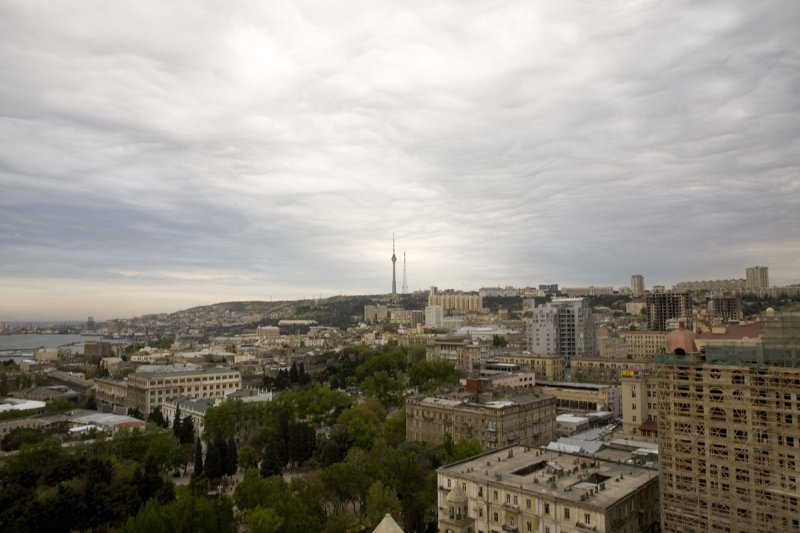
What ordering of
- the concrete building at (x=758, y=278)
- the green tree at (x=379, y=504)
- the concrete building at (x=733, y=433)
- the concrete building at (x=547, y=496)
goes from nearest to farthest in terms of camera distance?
the concrete building at (x=733, y=433), the concrete building at (x=547, y=496), the green tree at (x=379, y=504), the concrete building at (x=758, y=278)

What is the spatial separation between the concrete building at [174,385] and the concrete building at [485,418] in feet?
122

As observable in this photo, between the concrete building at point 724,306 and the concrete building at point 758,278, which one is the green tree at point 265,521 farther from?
the concrete building at point 758,278

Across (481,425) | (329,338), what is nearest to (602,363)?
(481,425)

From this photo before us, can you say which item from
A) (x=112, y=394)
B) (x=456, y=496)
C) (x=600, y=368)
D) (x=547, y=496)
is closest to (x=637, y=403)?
(x=547, y=496)

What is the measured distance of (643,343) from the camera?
101 metres

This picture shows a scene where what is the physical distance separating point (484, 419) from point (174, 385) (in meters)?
48.9

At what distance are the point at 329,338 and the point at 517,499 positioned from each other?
466ft

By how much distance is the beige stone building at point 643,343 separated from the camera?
9812cm

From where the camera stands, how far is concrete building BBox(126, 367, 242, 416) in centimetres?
7206

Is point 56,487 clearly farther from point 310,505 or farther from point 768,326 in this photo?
point 768,326

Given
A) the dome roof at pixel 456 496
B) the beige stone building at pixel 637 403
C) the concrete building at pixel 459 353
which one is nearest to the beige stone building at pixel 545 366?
the concrete building at pixel 459 353

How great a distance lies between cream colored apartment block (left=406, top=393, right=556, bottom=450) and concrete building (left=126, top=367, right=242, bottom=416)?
37.3m

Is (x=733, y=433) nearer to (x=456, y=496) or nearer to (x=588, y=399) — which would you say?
(x=456, y=496)

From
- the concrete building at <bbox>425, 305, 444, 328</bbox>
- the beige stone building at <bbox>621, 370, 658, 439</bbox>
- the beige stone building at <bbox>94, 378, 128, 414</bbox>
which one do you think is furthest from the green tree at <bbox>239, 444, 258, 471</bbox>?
the concrete building at <bbox>425, 305, 444, 328</bbox>
